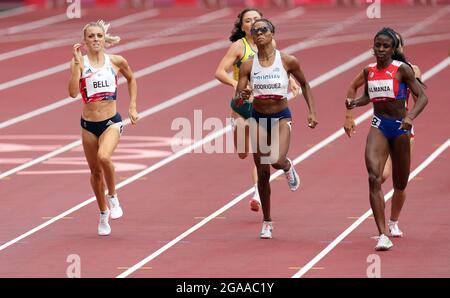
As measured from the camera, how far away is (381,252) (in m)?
13.6

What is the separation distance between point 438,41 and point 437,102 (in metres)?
7.67

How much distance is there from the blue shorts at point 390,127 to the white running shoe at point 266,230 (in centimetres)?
155

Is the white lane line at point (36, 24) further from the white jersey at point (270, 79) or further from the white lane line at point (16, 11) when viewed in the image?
the white jersey at point (270, 79)

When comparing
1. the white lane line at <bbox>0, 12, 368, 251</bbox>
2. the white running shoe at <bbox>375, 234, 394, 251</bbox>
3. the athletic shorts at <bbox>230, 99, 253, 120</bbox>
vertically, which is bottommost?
the white lane line at <bbox>0, 12, 368, 251</bbox>

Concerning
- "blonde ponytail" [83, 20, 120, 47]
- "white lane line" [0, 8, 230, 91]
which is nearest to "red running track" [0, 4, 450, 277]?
"white lane line" [0, 8, 230, 91]

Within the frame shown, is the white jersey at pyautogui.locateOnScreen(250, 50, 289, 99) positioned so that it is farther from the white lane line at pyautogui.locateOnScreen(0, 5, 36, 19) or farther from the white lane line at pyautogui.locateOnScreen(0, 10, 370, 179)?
the white lane line at pyautogui.locateOnScreen(0, 5, 36, 19)

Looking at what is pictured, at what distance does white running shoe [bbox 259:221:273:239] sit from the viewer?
1454cm

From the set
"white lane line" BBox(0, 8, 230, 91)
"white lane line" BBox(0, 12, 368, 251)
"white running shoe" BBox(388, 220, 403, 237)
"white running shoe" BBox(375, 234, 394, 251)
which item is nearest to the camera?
"white running shoe" BBox(375, 234, 394, 251)

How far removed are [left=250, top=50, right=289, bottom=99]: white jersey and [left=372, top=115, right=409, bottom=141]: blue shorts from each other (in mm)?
1125

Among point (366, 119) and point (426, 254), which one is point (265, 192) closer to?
point (426, 254)

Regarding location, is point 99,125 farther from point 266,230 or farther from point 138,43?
point 138,43

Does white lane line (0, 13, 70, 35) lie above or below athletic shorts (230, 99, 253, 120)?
below

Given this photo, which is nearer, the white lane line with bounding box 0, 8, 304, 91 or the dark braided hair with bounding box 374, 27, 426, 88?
the dark braided hair with bounding box 374, 27, 426, 88
